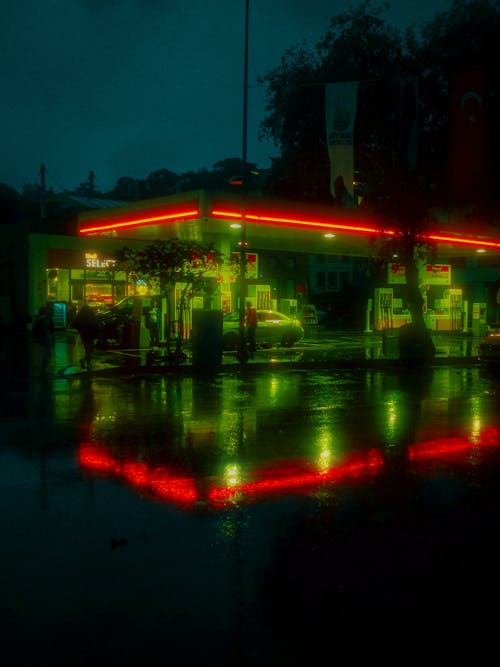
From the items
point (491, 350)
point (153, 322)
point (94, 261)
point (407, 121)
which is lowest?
point (491, 350)

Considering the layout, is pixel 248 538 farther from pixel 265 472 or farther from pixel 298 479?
pixel 265 472

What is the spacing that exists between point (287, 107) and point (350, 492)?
68.6 feet

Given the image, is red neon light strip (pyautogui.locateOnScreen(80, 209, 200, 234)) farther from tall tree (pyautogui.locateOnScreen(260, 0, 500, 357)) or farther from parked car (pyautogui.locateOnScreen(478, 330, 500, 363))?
parked car (pyautogui.locateOnScreen(478, 330, 500, 363))

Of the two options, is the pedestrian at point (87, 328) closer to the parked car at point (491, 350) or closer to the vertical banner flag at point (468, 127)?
the vertical banner flag at point (468, 127)

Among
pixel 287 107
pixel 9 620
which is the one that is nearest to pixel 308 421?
pixel 9 620

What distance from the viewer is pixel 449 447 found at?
34.1 ft

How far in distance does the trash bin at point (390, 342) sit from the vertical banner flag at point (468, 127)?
19.3ft

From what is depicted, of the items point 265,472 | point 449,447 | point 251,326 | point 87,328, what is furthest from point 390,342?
point 265,472

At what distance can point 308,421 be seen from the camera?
501 inches

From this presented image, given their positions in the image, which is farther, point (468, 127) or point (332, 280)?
point (332, 280)

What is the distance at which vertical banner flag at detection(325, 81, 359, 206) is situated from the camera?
71.1 feet

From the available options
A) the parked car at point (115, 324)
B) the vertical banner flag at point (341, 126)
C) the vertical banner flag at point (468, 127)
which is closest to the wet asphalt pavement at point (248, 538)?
the vertical banner flag at point (468, 127)

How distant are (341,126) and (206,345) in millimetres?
7062

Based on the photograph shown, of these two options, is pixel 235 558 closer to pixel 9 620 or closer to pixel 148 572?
pixel 148 572
